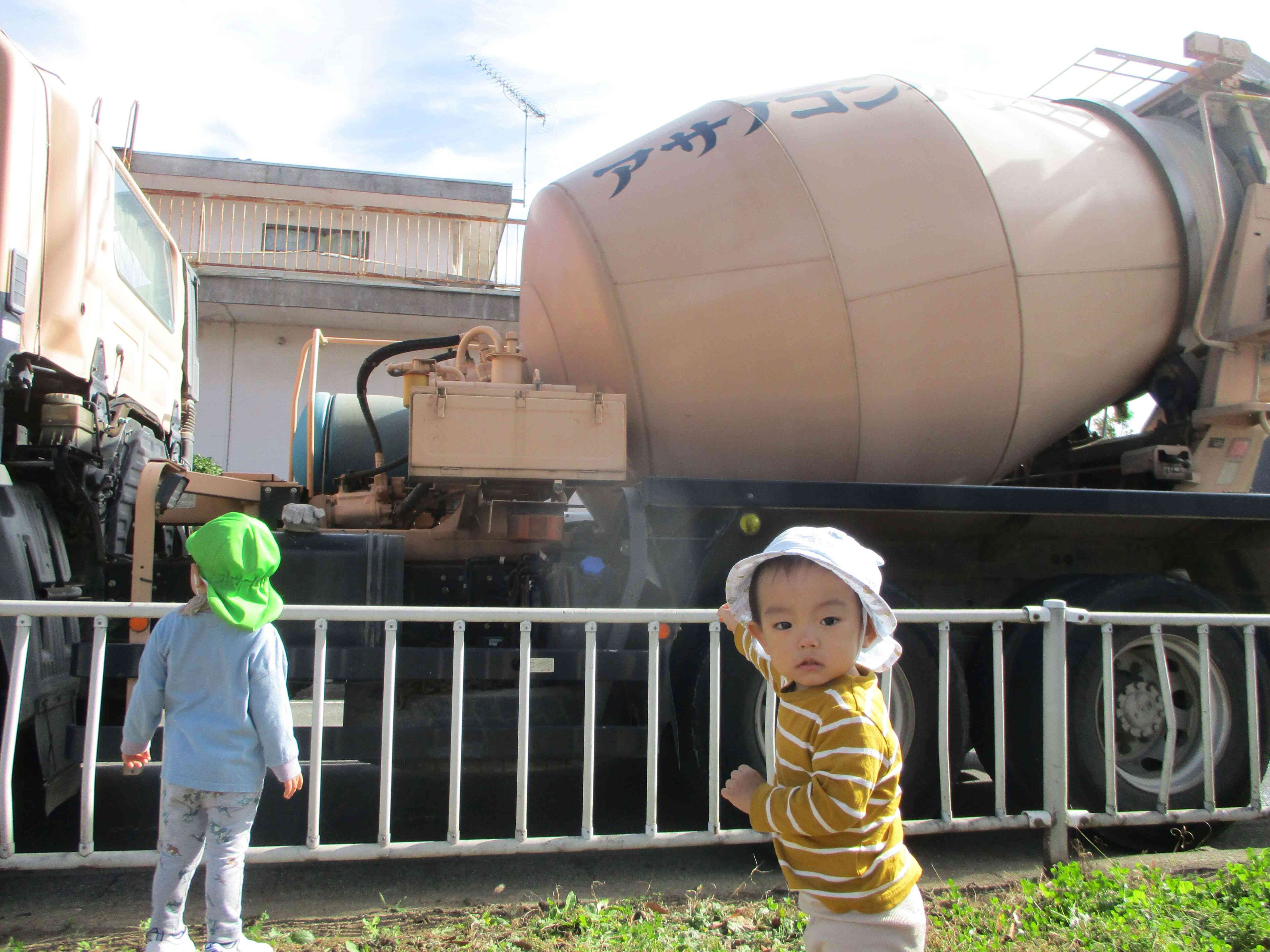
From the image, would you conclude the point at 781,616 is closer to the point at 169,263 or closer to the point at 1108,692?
the point at 1108,692

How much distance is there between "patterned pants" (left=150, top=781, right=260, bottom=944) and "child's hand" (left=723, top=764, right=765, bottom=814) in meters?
1.48

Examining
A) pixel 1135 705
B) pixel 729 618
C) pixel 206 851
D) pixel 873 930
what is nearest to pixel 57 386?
pixel 206 851

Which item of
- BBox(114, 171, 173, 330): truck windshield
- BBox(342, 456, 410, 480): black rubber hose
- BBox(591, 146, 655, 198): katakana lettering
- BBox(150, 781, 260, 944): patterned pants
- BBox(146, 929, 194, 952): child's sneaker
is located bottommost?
BBox(146, 929, 194, 952): child's sneaker

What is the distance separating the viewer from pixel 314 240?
14102 mm

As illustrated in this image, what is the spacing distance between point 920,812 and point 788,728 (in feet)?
8.14

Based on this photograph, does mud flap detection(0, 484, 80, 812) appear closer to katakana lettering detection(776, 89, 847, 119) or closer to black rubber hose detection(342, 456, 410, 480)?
black rubber hose detection(342, 456, 410, 480)

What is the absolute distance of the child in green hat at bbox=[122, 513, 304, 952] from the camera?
2.39 metres

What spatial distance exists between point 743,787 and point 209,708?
5.21 ft

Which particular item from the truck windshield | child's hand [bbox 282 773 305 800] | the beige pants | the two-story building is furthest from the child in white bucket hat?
the two-story building

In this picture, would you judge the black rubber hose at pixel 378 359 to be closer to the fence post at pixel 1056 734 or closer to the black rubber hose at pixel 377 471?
the black rubber hose at pixel 377 471

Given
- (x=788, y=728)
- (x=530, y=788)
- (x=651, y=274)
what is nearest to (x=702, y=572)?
(x=651, y=274)

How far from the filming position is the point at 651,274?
371 cm

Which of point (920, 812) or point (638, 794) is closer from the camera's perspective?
point (920, 812)

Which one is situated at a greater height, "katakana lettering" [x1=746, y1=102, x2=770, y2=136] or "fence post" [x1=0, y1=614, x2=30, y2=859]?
"katakana lettering" [x1=746, y1=102, x2=770, y2=136]
